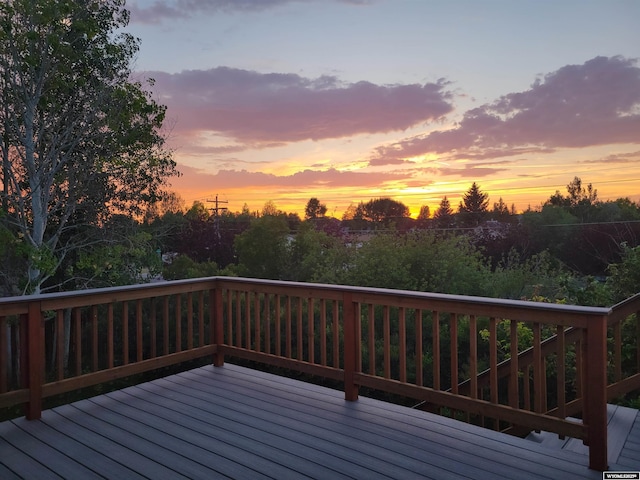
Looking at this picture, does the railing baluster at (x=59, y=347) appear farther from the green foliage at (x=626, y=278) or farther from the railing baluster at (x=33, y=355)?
the green foliage at (x=626, y=278)

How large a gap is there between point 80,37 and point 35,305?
726 centimetres

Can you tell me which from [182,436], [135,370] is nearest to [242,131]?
[135,370]

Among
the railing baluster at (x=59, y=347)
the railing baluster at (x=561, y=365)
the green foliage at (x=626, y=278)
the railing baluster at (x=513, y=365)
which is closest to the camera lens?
the railing baluster at (x=561, y=365)

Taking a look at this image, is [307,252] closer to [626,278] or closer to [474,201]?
[474,201]

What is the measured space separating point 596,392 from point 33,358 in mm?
3699

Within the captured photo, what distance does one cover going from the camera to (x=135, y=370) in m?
4.06

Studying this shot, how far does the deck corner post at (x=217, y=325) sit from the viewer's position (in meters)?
4.76

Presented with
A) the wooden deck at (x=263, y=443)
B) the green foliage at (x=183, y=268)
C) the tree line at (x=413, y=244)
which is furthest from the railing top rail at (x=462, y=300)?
the green foliage at (x=183, y=268)

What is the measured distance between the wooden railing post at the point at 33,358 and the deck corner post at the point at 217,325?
5.47ft

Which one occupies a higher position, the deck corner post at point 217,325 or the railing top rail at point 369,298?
the railing top rail at point 369,298

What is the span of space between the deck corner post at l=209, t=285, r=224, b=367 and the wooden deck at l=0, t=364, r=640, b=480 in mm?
853

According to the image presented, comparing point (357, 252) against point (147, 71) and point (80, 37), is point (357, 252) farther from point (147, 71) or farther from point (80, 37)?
point (80, 37)

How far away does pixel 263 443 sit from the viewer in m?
2.95

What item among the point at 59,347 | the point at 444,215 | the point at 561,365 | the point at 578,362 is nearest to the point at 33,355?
the point at 59,347
